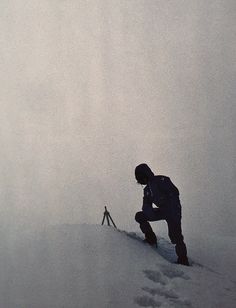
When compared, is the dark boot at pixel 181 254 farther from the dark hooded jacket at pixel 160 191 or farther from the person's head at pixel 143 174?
the person's head at pixel 143 174

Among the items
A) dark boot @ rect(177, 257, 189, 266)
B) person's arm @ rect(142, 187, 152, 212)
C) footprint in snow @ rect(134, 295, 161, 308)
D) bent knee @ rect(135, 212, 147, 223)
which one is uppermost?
person's arm @ rect(142, 187, 152, 212)

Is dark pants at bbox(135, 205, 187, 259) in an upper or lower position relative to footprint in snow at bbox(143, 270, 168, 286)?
upper

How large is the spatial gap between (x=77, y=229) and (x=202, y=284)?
234 centimetres

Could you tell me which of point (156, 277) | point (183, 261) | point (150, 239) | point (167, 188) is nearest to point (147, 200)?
point (167, 188)

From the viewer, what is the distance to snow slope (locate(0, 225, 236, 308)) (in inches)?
179

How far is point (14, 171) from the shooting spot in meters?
10.9

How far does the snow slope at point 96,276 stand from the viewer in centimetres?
454

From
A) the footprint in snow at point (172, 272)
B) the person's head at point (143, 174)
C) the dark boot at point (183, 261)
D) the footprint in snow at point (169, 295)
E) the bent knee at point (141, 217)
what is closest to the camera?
the footprint in snow at point (169, 295)

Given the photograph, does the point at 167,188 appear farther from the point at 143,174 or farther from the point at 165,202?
the point at 143,174

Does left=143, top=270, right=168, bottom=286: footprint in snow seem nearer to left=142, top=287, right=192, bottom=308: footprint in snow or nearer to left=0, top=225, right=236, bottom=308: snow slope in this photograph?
left=0, top=225, right=236, bottom=308: snow slope

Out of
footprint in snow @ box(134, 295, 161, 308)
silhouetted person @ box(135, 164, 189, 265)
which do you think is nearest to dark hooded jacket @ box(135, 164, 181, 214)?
silhouetted person @ box(135, 164, 189, 265)

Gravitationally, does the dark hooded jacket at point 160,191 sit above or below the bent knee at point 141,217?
above

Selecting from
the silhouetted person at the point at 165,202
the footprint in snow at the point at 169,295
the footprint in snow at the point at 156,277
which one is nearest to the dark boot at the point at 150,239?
the silhouetted person at the point at 165,202

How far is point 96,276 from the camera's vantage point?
16.4ft
